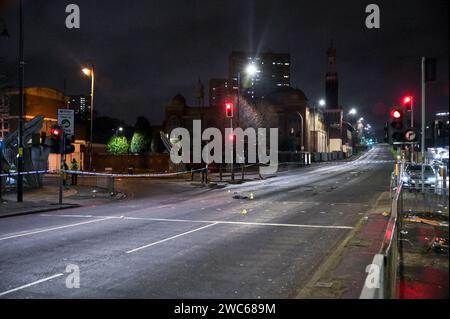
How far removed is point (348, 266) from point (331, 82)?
150 metres

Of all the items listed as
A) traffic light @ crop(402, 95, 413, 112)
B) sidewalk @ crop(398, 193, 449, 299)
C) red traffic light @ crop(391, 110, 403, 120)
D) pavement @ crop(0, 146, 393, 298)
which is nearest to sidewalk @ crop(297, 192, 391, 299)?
pavement @ crop(0, 146, 393, 298)

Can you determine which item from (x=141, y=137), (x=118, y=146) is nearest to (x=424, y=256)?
(x=118, y=146)

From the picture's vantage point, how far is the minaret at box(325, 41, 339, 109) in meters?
150

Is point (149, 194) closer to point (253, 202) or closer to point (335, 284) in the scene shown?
point (253, 202)

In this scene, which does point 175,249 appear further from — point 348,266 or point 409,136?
point 409,136

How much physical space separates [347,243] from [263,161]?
5132cm

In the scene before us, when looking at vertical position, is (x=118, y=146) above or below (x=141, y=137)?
below

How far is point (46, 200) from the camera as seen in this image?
897 inches

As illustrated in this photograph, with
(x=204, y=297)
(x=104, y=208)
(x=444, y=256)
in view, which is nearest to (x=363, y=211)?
(x=444, y=256)

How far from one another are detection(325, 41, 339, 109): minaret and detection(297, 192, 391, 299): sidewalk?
142 metres
